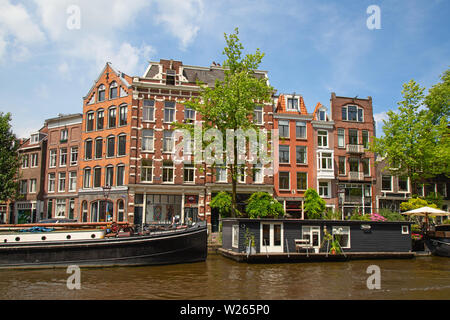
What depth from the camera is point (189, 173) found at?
36.1m

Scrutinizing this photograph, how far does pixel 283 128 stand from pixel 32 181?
28.4 meters

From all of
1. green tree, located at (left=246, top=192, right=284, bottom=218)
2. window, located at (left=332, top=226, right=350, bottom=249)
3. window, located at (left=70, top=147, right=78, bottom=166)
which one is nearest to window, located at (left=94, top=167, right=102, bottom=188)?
window, located at (left=70, top=147, right=78, bottom=166)

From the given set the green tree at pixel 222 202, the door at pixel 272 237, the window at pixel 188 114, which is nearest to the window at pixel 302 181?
the green tree at pixel 222 202

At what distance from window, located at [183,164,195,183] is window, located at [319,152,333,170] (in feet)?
43.0

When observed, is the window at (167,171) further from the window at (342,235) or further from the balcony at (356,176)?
the balcony at (356,176)

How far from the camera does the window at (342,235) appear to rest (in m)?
23.4

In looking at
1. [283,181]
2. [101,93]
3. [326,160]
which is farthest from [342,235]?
[101,93]

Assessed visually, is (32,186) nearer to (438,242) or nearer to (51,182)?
(51,182)

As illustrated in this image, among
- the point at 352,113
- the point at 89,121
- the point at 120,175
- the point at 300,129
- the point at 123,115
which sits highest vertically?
the point at 352,113

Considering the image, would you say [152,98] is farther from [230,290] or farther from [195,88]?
[230,290]

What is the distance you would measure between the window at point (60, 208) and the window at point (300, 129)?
82.6 ft
